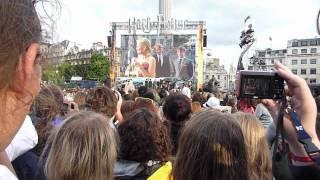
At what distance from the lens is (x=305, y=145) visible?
236 cm

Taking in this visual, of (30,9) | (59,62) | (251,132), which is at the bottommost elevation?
(251,132)

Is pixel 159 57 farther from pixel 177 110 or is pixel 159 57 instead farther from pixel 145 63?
pixel 177 110

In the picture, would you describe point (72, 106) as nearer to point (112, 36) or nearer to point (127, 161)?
point (127, 161)

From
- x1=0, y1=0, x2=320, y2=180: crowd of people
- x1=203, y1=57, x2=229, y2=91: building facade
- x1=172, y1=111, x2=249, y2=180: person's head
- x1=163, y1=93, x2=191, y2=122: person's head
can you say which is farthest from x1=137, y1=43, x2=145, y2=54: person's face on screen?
x1=203, y1=57, x2=229, y2=91: building facade

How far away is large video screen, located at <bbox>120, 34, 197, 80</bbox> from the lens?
57281 mm

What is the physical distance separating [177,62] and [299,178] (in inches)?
2147

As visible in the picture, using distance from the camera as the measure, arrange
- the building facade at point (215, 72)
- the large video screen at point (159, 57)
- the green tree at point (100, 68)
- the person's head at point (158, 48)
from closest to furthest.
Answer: the large video screen at point (159, 57)
the person's head at point (158, 48)
the green tree at point (100, 68)
the building facade at point (215, 72)

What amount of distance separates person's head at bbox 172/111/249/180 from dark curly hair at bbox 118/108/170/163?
85 cm

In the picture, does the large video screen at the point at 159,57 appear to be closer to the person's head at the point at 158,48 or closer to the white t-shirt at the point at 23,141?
the person's head at the point at 158,48

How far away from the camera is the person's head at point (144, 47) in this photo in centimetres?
5819

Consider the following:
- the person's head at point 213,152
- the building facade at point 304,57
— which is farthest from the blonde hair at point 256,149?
the building facade at point 304,57

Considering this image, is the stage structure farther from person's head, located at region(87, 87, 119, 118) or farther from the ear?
the ear

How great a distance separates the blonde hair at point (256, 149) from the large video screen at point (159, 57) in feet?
178

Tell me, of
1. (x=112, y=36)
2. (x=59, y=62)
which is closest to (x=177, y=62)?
(x=112, y=36)
